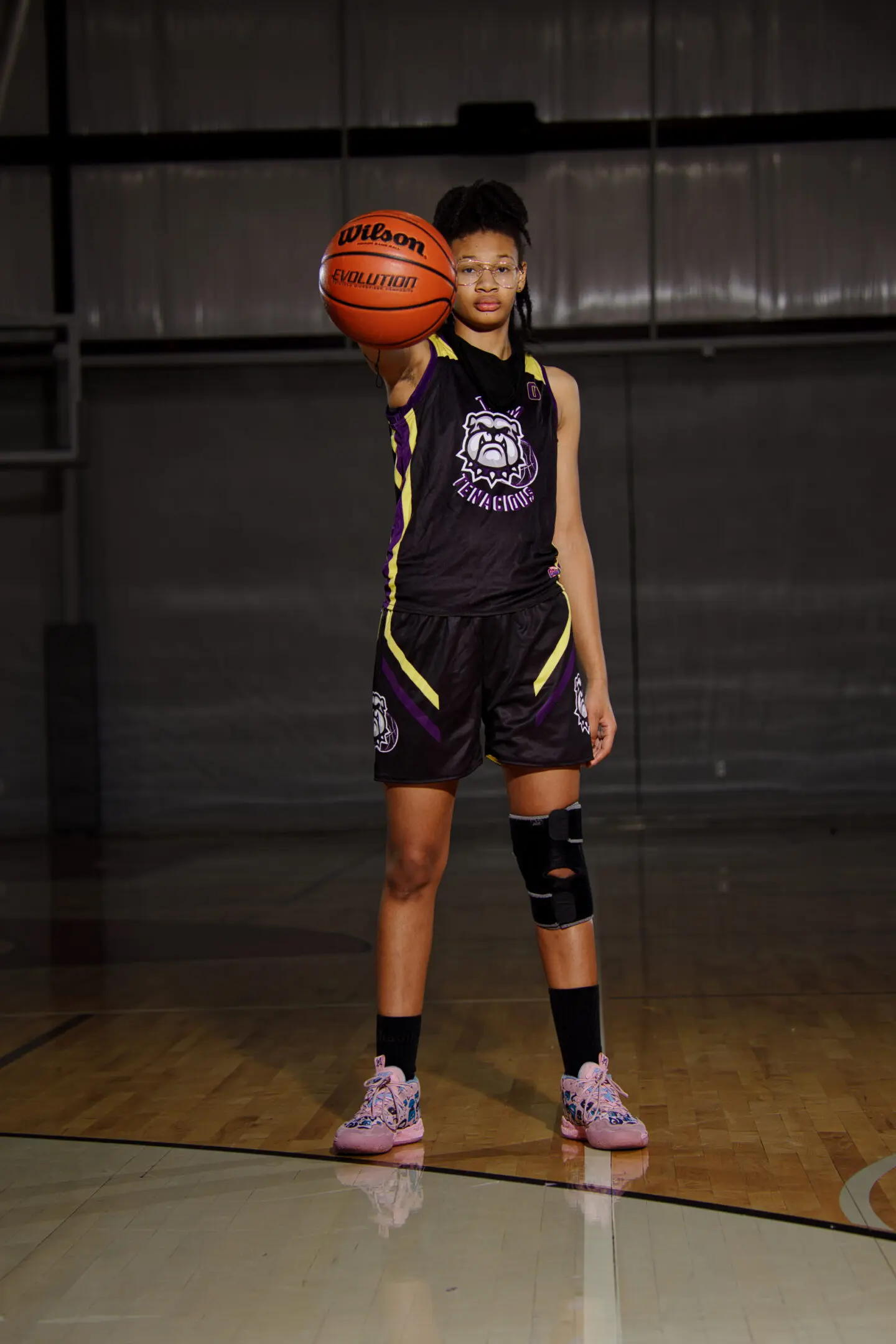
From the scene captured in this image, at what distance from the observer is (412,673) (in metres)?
2.52

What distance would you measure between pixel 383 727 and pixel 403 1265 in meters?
0.89

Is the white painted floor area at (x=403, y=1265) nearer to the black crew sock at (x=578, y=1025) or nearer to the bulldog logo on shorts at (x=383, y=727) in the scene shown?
the black crew sock at (x=578, y=1025)

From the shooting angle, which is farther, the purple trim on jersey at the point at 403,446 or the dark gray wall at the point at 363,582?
the dark gray wall at the point at 363,582

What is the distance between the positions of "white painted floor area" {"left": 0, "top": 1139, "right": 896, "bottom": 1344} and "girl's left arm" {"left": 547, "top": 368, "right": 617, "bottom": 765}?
79 centimetres

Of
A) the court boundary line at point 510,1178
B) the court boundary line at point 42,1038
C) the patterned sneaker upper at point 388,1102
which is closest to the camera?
the court boundary line at point 510,1178

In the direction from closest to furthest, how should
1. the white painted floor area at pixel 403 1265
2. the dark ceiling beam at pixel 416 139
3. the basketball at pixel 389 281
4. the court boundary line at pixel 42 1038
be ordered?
the white painted floor area at pixel 403 1265
the basketball at pixel 389 281
the court boundary line at pixel 42 1038
the dark ceiling beam at pixel 416 139

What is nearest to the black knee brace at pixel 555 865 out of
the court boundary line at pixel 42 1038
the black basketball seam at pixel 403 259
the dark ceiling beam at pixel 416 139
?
the black basketball seam at pixel 403 259

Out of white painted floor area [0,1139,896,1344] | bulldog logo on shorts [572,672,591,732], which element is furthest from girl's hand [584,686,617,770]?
white painted floor area [0,1139,896,1344]

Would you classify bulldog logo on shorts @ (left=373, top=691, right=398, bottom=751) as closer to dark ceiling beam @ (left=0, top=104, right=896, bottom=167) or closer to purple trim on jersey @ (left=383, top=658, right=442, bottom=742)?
purple trim on jersey @ (left=383, top=658, right=442, bottom=742)

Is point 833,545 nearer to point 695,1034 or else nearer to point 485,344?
point 695,1034

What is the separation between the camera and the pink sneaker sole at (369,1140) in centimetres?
245

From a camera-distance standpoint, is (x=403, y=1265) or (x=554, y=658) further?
(x=554, y=658)

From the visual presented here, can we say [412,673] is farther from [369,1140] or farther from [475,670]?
[369,1140]

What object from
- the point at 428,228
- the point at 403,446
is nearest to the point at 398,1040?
the point at 403,446
